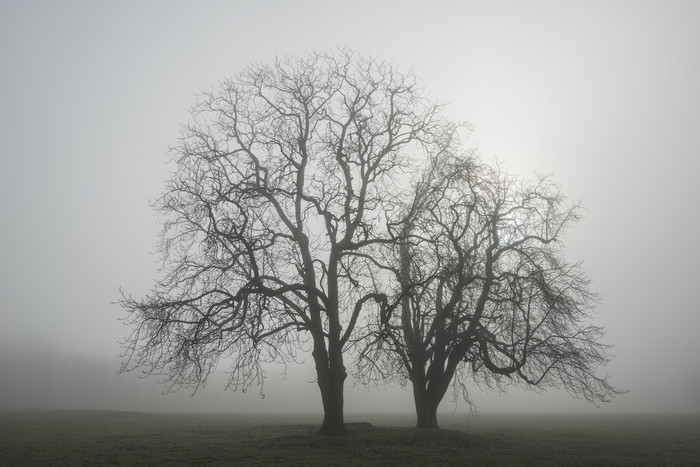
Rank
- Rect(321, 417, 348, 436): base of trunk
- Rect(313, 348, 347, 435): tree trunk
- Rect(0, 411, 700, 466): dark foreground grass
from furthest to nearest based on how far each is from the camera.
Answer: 1. Rect(313, 348, 347, 435): tree trunk
2. Rect(321, 417, 348, 436): base of trunk
3. Rect(0, 411, 700, 466): dark foreground grass

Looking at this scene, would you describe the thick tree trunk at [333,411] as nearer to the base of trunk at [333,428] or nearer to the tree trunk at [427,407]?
the base of trunk at [333,428]

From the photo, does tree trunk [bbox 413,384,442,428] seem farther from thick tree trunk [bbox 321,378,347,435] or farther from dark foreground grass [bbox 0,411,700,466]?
thick tree trunk [bbox 321,378,347,435]

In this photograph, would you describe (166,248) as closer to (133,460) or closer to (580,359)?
(133,460)

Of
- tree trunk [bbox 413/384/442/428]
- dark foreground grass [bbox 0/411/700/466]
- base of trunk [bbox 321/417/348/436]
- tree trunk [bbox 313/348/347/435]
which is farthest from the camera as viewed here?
tree trunk [bbox 413/384/442/428]

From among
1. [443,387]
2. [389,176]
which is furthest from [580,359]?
[389,176]

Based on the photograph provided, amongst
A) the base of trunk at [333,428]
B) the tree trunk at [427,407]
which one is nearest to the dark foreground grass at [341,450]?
the base of trunk at [333,428]

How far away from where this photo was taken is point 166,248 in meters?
19.0

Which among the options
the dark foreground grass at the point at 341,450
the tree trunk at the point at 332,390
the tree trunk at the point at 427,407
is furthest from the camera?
the tree trunk at the point at 427,407

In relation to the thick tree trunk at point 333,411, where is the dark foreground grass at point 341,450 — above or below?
below

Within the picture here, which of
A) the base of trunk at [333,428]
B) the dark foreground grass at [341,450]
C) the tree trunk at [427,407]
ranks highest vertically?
the tree trunk at [427,407]

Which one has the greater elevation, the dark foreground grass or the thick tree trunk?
the thick tree trunk

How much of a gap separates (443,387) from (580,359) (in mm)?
5174

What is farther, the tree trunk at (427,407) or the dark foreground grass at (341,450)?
the tree trunk at (427,407)

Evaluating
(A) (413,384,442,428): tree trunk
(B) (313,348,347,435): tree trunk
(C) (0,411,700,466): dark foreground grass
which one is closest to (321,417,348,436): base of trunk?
(B) (313,348,347,435): tree trunk
